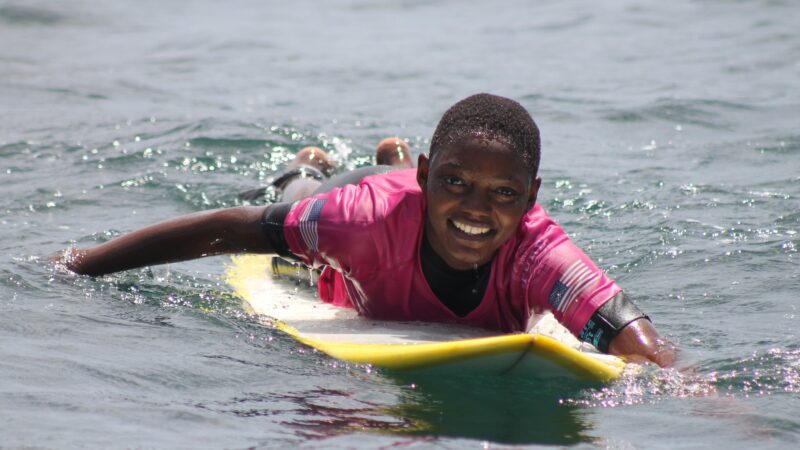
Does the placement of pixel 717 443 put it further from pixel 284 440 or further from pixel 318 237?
pixel 318 237

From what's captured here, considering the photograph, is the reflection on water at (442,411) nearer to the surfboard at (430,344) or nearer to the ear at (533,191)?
the surfboard at (430,344)

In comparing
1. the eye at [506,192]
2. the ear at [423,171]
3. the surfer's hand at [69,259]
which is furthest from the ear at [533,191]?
the surfer's hand at [69,259]

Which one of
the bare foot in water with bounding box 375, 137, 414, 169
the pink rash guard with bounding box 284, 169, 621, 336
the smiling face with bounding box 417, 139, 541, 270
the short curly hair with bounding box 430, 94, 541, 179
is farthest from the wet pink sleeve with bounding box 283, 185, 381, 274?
the bare foot in water with bounding box 375, 137, 414, 169

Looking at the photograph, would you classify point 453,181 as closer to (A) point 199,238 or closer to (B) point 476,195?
(B) point 476,195

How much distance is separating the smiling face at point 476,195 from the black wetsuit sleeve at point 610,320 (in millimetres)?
435

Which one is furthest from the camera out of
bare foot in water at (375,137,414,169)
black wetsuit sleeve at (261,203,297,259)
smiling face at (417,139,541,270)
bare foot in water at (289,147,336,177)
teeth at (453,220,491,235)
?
bare foot in water at (289,147,336,177)

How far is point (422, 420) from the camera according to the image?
378 centimetres

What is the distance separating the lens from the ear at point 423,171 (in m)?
4.49

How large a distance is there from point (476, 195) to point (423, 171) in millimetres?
334

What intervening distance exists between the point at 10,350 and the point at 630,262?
3.30 meters

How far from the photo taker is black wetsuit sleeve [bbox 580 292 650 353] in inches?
169

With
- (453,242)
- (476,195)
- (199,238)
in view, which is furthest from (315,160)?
(476,195)

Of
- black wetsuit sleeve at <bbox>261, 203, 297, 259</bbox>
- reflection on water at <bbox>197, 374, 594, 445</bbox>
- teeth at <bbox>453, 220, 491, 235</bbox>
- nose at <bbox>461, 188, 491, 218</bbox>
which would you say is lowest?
reflection on water at <bbox>197, 374, 594, 445</bbox>

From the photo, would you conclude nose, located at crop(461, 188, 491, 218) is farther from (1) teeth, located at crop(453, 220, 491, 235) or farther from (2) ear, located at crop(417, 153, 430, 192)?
(2) ear, located at crop(417, 153, 430, 192)
